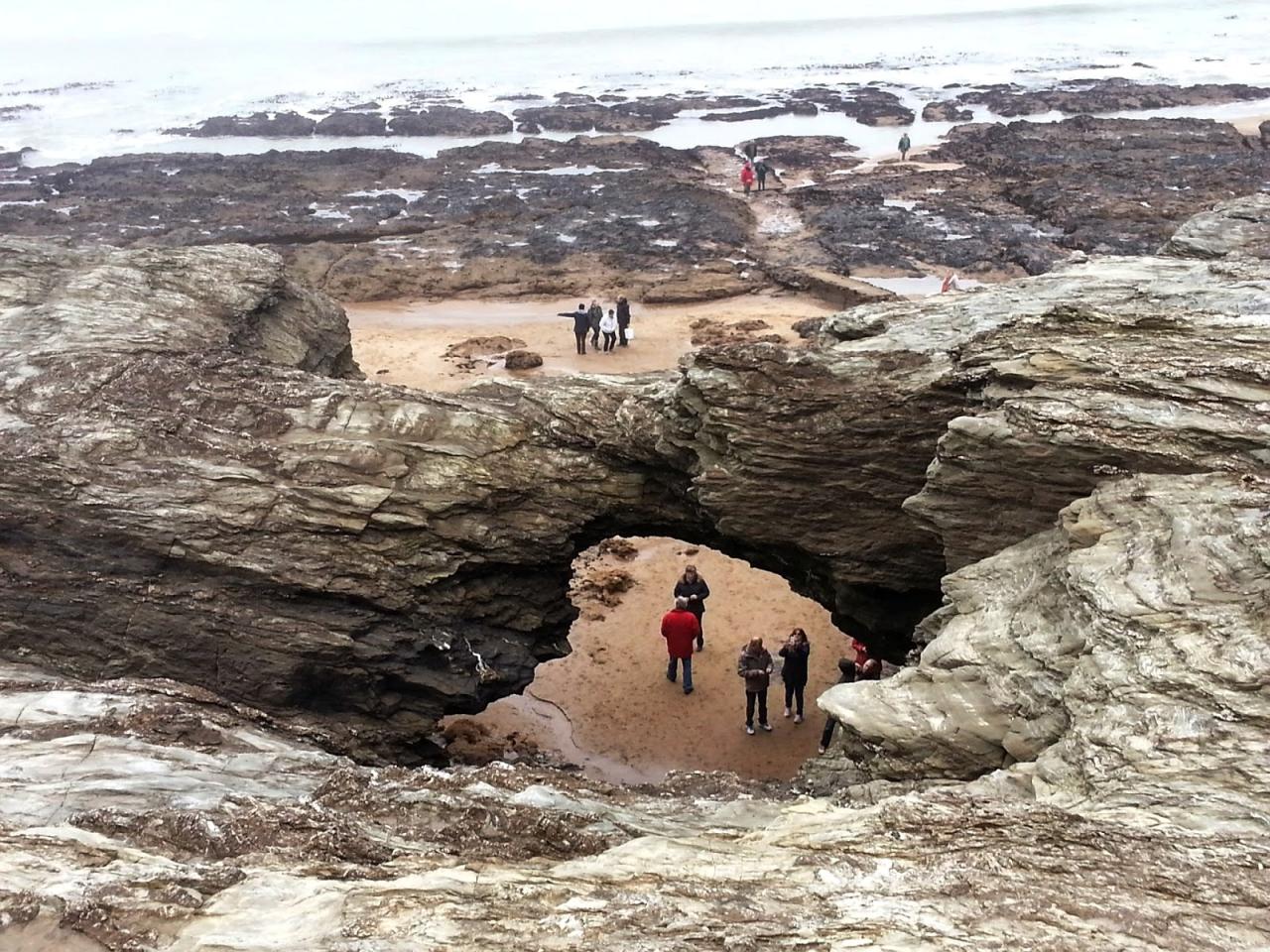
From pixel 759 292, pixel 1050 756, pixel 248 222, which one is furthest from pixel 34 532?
pixel 248 222

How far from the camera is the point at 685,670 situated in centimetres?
1440

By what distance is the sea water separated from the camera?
6556cm

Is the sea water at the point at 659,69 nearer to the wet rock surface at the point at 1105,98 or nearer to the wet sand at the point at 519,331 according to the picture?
the wet rock surface at the point at 1105,98

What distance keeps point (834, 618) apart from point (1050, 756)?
7120mm

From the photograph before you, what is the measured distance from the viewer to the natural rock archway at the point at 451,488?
34.2 ft

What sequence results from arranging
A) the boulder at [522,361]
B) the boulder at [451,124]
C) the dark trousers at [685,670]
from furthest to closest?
the boulder at [451,124] < the boulder at [522,361] < the dark trousers at [685,670]

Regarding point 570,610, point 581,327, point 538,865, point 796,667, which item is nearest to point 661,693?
point 570,610

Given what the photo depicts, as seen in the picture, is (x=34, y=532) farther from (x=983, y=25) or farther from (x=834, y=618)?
(x=983, y=25)

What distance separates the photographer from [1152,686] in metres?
6.06

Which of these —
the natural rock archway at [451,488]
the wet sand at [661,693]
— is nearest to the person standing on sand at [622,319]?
the wet sand at [661,693]

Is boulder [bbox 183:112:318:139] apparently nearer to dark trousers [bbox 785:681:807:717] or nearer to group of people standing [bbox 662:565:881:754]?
group of people standing [bbox 662:565:881:754]

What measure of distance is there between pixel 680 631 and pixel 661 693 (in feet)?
4.06

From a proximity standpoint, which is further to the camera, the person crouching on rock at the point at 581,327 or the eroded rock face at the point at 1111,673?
the person crouching on rock at the point at 581,327

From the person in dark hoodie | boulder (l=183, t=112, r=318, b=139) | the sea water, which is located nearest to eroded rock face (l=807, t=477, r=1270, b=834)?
the person in dark hoodie
